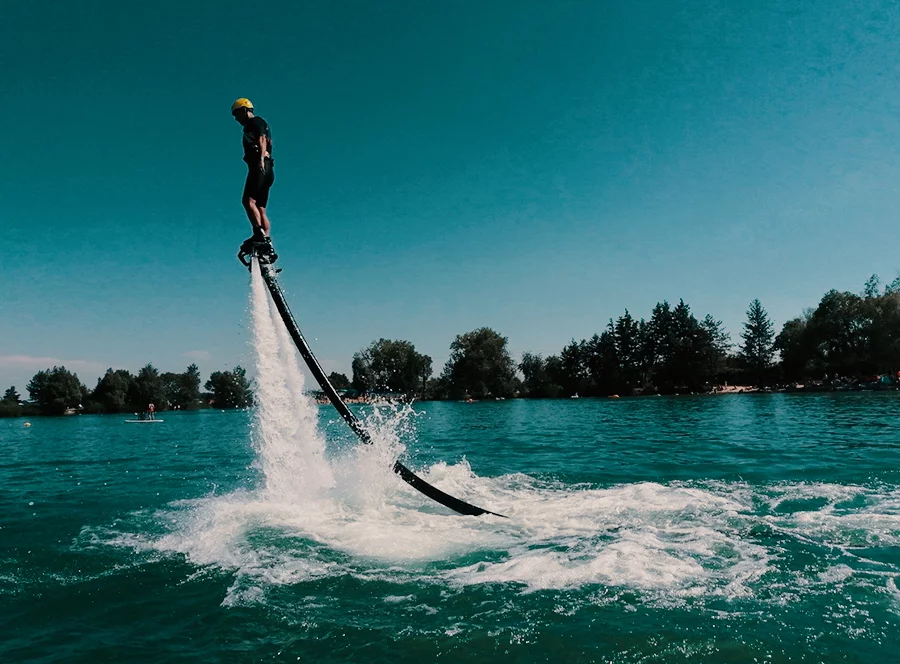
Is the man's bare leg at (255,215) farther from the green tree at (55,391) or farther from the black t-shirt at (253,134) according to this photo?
the green tree at (55,391)

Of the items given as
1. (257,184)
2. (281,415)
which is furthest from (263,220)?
(281,415)

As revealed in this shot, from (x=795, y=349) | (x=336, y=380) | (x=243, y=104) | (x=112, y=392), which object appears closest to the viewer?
(x=243, y=104)

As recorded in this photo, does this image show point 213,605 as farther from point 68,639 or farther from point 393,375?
point 393,375

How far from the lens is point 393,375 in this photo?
149 m

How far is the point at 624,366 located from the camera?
444 feet

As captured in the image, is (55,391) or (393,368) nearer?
(55,391)

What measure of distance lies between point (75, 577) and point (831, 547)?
11.7m

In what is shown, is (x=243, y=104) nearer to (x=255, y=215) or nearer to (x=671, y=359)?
(x=255, y=215)

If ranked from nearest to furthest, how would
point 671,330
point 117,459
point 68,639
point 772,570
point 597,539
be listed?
point 68,639 → point 772,570 → point 597,539 → point 117,459 → point 671,330

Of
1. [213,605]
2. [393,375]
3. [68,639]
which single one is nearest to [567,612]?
[213,605]

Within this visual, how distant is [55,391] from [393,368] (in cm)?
7616

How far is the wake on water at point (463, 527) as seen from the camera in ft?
25.6

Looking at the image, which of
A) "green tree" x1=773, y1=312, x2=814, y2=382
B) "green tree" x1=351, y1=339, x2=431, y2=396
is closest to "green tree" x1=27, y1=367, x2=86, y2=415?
"green tree" x1=351, y1=339, x2=431, y2=396

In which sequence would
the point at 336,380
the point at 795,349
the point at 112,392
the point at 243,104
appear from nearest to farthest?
the point at 243,104 → the point at 336,380 → the point at 795,349 → the point at 112,392
